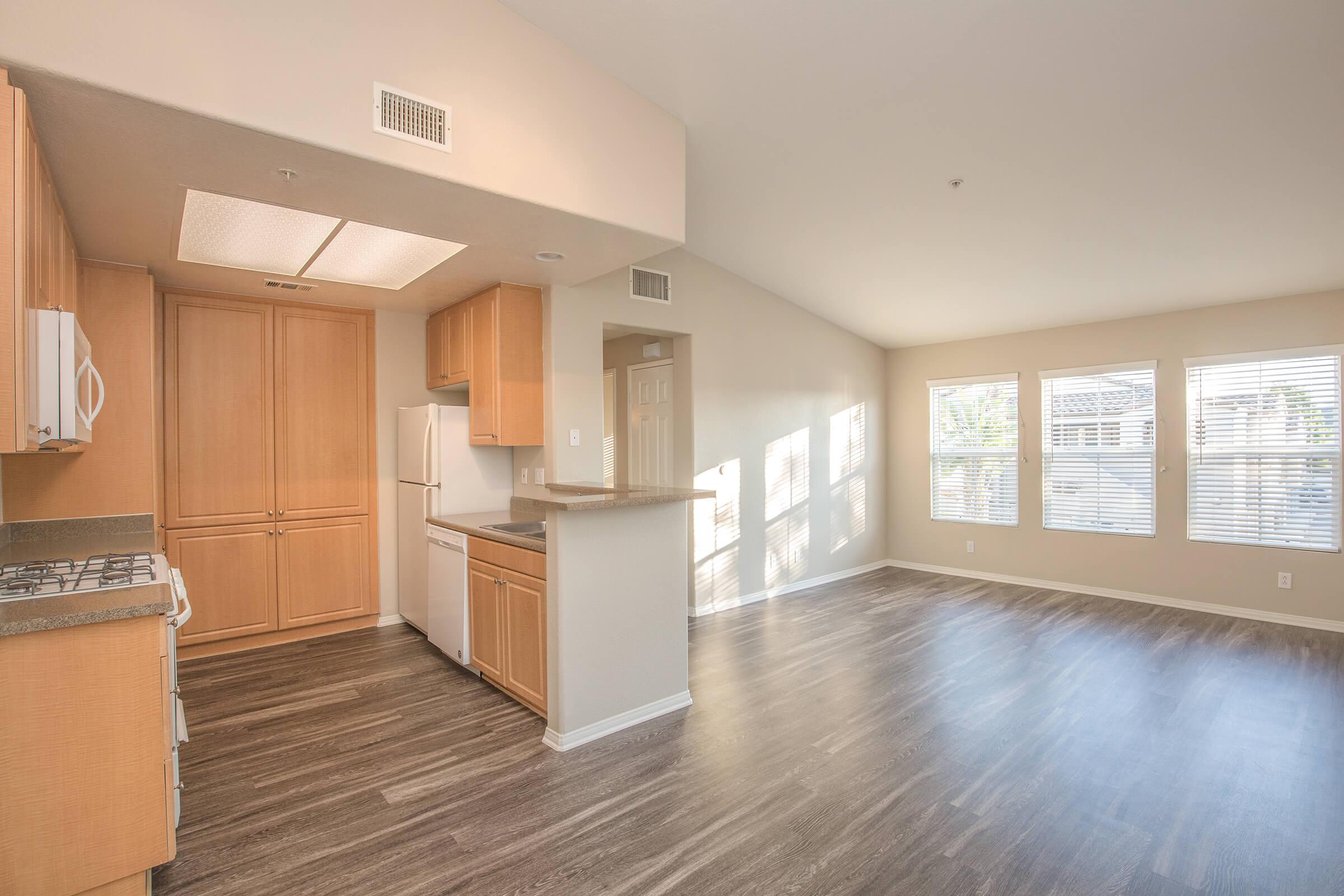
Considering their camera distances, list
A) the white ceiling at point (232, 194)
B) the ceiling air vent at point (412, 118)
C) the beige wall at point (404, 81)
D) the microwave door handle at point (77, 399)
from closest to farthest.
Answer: the beige wall at point (404, 81) < the white ceiling at point (232, 194) < the microwave door handle at point (77, 399) < the ceiling air vent at point (412, 118)

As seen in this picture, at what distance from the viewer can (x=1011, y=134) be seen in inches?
130

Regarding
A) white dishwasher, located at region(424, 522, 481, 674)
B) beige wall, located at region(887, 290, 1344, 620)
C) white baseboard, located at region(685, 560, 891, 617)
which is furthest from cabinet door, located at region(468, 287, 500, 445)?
beige wall, located at region(887, 290, 1344, 620)

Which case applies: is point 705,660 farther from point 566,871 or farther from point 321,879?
point 321,879

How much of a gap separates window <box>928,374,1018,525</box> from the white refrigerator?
4429 mm

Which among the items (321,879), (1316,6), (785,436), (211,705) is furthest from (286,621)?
(1316,6)

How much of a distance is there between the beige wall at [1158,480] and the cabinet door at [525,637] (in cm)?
495

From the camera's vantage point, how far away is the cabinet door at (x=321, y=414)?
175 inches

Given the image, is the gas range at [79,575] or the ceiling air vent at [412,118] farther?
the ceiling air vent at [412,118]

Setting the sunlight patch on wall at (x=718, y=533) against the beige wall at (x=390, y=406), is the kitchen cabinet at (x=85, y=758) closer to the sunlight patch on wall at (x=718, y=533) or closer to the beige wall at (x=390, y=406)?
the beige wall at (x=390, y=406)

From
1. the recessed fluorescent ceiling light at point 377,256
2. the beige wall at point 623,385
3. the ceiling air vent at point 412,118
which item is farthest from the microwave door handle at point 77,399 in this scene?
the beige wall at point 623,385

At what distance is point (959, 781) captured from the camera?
2629 mm

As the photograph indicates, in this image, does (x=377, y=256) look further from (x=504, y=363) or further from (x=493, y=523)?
(x=493, y=523)

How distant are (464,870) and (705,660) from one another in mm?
2179

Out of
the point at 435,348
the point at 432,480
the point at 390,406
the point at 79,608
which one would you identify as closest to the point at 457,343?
the point at 435,348
